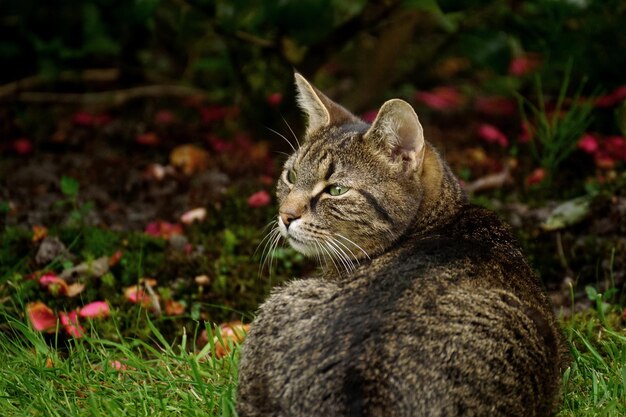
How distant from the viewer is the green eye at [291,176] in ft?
13.9

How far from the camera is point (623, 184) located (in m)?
5.72

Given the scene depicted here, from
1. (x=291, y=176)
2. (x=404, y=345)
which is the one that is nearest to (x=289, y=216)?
(x=291, y=176)

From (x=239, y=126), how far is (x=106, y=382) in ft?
11.7

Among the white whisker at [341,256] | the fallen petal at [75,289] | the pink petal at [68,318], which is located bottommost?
the fallen petal at [75,289]

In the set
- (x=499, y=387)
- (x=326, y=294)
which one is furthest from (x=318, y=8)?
(x=499, y=387)

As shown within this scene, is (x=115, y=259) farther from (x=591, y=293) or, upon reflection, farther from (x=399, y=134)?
(x=591, y=293)

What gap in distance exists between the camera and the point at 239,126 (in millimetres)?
7078

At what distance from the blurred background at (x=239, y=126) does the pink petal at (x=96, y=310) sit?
9.6 inches

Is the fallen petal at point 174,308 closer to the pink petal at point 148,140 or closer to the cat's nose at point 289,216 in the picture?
the cat's nose at point 289,216

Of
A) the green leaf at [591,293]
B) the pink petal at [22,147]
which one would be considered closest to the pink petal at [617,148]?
the green leaf at [591,293]

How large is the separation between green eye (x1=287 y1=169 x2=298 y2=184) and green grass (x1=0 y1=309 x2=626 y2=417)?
88cm

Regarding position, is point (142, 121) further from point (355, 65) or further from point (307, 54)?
point (355, 65)

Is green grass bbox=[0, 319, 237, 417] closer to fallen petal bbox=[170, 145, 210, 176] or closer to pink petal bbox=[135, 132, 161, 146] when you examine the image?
fallen petal bbox=[170, 145, 210, 176]

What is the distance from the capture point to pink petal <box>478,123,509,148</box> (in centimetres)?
673
